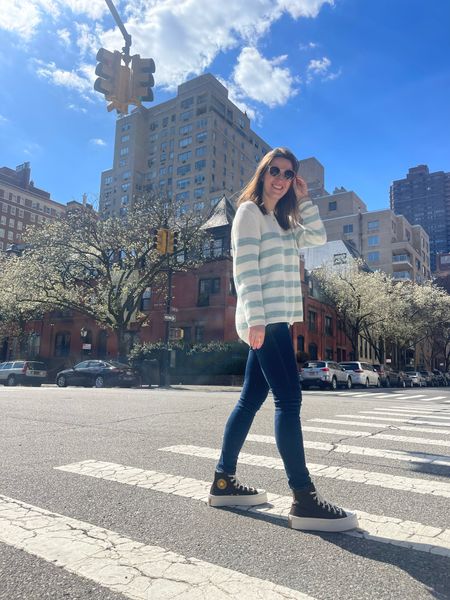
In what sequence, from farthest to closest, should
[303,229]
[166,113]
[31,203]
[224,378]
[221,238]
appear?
[31,203] → [166,113] → [221,238] → [224,378] → [303,229]

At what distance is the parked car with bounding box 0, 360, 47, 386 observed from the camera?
2940cm

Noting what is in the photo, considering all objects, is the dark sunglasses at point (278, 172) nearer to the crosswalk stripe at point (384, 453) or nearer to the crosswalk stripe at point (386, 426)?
the crosswalk stripe at point (384, 453)

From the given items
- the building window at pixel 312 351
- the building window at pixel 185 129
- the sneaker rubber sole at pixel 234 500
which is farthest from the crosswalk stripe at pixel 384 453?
the building window at pixel 185 129

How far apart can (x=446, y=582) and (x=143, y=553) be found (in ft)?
4.42

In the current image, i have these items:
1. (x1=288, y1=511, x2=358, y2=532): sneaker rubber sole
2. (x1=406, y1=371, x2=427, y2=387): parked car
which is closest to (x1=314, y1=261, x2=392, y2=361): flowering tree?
(x1=406, y1=371, x2=427, y2=387): parked car

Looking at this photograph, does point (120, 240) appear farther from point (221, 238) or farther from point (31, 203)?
point (31, 203)

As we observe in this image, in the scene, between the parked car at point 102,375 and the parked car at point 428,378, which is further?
the parked car at point 428,378

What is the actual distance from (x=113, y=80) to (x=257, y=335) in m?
9.11

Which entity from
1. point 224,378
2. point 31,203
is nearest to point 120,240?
point 224,378

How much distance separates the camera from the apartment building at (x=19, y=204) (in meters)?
102

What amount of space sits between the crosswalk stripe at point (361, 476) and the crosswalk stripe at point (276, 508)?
2.49 ft

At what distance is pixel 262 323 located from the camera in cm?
285

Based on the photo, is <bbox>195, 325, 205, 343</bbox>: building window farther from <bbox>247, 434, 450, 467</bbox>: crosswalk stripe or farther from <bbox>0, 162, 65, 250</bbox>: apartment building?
<bbox>0, 162, 65, 250</bbox>: apartment building

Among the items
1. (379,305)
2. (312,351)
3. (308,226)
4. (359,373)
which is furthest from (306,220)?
(312,351)
